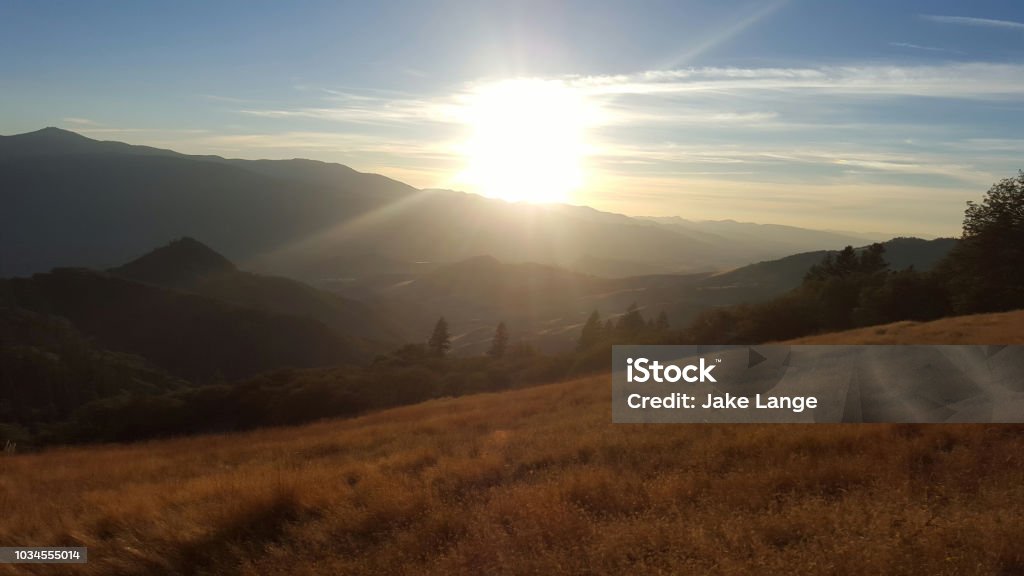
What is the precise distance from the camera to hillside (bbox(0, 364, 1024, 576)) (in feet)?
15.8

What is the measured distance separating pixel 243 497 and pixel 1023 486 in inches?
341

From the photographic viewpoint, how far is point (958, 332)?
17.9 m

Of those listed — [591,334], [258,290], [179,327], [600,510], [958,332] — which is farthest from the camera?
[258,290]

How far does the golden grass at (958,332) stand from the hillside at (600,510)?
9.83m

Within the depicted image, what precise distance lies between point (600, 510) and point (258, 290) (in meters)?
172

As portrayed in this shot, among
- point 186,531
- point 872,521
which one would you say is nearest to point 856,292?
point 872,521

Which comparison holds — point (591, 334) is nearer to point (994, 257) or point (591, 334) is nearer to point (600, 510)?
point (994, 257)

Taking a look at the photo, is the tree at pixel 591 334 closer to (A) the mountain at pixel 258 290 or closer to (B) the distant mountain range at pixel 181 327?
(B) the distant mountain range at pixel 181 327

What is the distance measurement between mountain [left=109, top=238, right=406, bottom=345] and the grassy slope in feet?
480

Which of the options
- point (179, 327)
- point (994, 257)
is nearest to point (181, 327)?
point (179, 327)

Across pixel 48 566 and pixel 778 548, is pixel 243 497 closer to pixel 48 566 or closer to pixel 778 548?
pixel 48 566

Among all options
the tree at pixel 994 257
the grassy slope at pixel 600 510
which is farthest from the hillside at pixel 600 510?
the tree at pixel 994 257

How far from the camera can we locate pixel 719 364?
54.3ft

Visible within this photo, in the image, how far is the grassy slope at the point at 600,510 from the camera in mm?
4820
